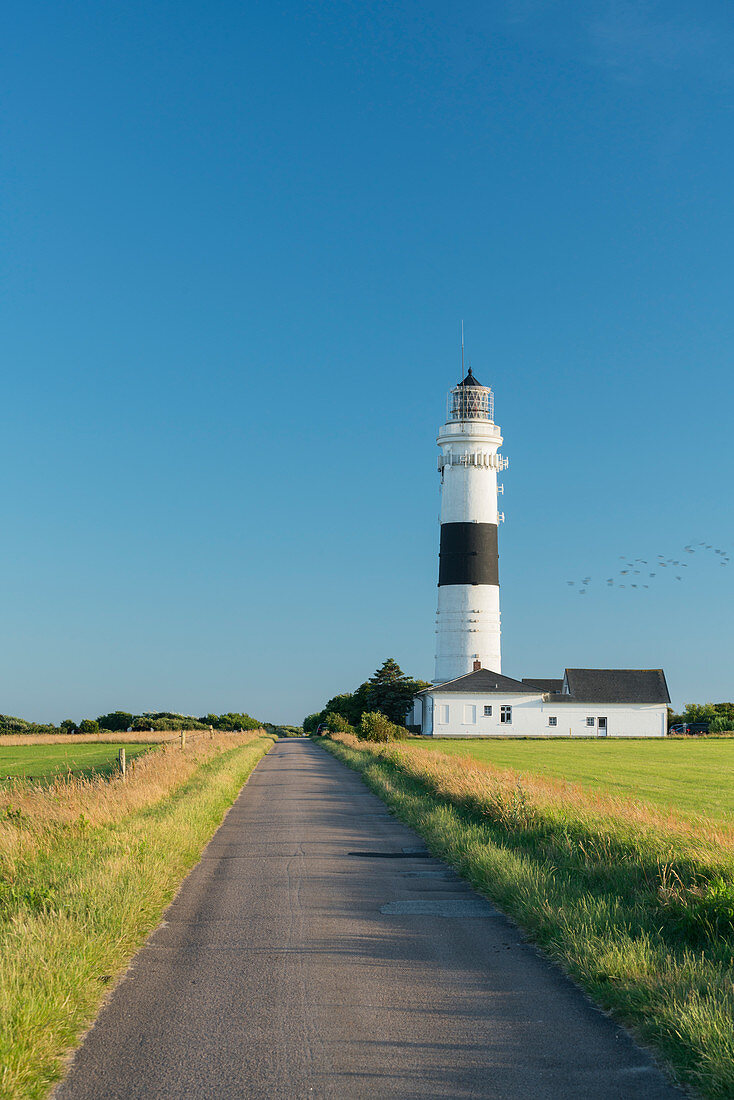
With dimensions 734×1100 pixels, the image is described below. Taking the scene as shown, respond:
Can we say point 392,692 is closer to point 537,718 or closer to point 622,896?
point 537,718

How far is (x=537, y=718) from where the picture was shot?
245 feet

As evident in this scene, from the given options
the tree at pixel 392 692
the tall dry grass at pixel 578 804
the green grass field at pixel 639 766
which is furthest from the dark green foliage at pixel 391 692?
the tall dry grass at pixel 578 804

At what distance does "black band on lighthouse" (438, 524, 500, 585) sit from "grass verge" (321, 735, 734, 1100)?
167 ft

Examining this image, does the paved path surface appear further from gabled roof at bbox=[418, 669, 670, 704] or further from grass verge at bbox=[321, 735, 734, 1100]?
gabled roof at bbox=[418, 669, 670, 704]

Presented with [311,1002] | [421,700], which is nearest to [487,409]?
[421,700]

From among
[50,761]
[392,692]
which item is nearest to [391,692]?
[392,692]

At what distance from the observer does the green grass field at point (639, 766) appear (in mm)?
26953

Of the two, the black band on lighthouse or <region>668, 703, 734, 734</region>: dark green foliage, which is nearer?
the black band on lighthouse

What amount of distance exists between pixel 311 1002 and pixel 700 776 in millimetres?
32883

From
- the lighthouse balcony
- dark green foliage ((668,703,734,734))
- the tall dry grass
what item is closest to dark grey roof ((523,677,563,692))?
dark green foliage ((668,703,734,734))

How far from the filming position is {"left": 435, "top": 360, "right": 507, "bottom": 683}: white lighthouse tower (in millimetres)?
69312

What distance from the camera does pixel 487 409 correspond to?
2933 inches

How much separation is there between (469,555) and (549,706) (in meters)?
15.5

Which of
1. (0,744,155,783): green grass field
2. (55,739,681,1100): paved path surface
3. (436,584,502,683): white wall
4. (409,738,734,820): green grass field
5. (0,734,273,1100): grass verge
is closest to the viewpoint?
(55,739,681,1100): paved path surface
